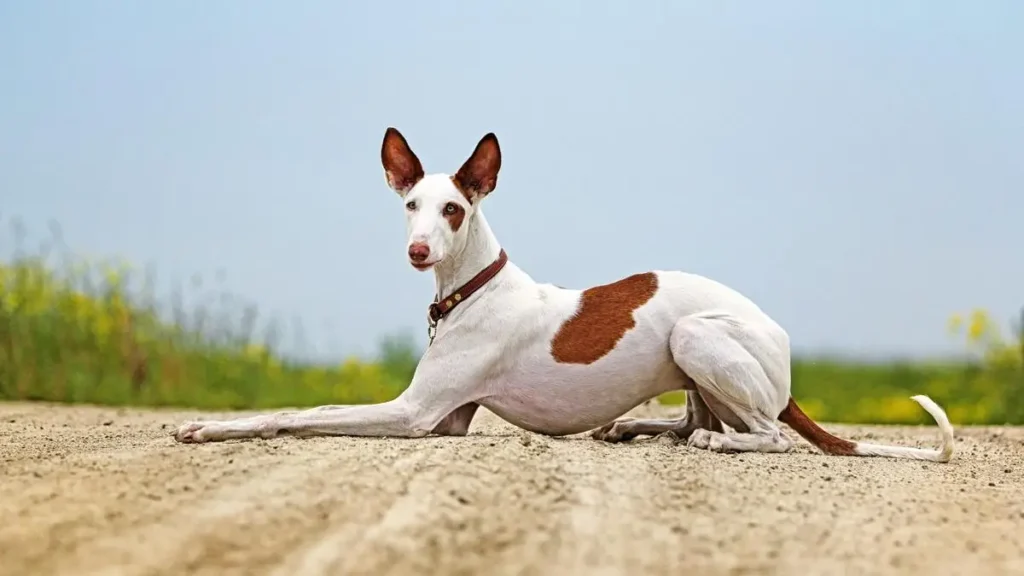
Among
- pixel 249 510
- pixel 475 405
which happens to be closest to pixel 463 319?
pixel 475 405

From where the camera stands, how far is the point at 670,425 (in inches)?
266

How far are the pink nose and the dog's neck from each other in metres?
0.57

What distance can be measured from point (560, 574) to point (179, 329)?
9193mm

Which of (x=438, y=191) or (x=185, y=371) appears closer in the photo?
(x=438, y=191)

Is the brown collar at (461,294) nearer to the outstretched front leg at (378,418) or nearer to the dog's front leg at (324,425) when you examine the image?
the outstretched front leg at (378,418)

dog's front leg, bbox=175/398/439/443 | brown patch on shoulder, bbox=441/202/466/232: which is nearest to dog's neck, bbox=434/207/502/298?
brown patch on shoulder, bbox=441/202/466/232

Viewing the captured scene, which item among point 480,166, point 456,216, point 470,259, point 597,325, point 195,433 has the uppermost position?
point 480,166

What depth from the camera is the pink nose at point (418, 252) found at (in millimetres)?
5480

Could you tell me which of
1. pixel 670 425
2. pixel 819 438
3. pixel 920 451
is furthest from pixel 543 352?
pixel 920 451

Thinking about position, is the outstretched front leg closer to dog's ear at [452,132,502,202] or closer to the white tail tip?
dog's ear at [452,132,502,202]

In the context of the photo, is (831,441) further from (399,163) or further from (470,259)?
(399,163)

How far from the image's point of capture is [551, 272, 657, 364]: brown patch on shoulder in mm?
6047

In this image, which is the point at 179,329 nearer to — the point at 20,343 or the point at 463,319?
the point at 20,343

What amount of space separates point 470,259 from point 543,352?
2.15 ft
